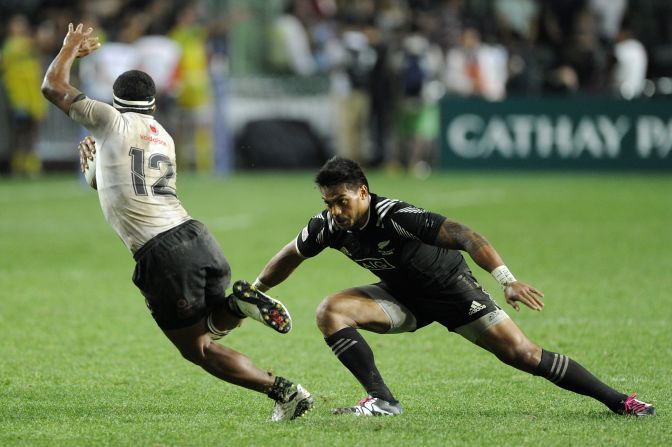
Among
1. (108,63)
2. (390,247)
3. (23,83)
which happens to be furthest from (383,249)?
(23,83)

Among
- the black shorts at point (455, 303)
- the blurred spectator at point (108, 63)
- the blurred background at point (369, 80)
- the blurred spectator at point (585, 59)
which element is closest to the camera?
the black shorts at point (455, 303)

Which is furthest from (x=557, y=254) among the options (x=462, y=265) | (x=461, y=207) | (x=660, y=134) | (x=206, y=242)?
(x=660, y=134)

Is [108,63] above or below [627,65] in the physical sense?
above

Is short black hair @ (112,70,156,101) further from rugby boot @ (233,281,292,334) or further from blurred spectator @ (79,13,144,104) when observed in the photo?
blurred spectator @ (79,13,144,104)

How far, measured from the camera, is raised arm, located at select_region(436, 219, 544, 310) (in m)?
5.98

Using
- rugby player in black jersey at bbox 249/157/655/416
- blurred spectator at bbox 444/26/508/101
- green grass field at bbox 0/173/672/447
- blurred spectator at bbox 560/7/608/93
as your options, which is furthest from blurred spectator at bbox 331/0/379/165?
rugby player in black jersey at bbox 249/157/655/416

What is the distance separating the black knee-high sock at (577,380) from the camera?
6594 millimetres

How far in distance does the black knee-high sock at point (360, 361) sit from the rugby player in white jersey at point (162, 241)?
0.31 m

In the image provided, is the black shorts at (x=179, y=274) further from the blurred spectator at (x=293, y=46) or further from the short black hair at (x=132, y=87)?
the blurred spectator at (x=293, y=46)

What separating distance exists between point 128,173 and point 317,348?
302cm

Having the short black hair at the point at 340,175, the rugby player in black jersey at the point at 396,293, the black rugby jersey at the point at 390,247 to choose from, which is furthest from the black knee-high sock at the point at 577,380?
the short black hair at the point at 340,175

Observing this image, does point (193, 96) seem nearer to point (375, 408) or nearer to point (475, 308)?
point (475, 308)

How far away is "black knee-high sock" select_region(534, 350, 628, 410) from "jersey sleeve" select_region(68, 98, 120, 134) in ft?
8.57

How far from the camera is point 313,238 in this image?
22.6 ft
